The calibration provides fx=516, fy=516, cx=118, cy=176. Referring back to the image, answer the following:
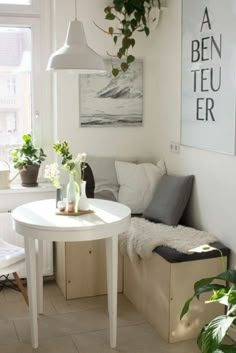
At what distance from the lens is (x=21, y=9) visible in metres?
3.88

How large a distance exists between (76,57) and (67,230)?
915 millimetres

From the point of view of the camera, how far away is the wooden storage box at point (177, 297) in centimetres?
300

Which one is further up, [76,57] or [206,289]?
[76,57]

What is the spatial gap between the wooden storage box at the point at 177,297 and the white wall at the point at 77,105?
3.96 feet

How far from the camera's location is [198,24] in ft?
11.0

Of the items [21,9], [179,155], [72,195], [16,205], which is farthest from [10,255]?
[21,9]

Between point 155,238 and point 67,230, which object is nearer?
point 67,230

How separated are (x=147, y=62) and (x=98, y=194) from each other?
1.13 metres

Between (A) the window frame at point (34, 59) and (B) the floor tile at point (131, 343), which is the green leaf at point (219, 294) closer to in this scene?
(B) the floor tile at point (131, 343)

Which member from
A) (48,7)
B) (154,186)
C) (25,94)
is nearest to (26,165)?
(25,94)

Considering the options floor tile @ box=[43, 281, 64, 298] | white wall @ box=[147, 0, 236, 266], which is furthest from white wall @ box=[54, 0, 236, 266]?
floor tile @ box=[43, 281, 64, 298]

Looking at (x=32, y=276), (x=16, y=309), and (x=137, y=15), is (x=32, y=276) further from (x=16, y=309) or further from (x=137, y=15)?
(x=137, y=15)

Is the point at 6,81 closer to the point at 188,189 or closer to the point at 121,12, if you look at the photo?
the point at 121,12

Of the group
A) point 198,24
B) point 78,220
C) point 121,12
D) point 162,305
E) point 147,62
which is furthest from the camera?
point 147,62
